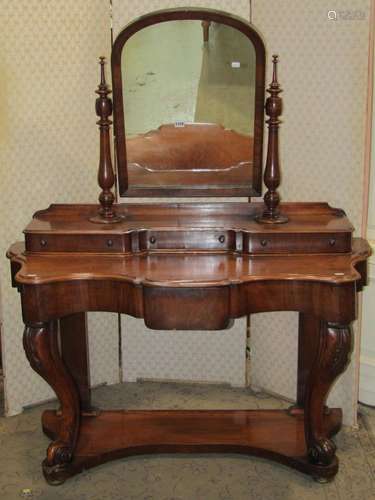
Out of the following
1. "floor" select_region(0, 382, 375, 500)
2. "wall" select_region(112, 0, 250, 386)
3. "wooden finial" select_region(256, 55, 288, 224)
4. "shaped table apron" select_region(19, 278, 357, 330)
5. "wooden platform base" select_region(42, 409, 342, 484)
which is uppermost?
"wooden finial" select_region(256, 55, 288, 224)

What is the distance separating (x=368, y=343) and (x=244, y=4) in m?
1.76

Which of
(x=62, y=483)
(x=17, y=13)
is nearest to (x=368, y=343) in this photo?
(x=62, y=483)

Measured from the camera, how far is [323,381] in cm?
275

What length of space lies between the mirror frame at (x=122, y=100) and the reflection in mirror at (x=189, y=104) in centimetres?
2

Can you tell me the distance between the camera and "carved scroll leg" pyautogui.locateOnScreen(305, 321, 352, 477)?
8.56 feet

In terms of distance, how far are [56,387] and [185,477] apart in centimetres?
68

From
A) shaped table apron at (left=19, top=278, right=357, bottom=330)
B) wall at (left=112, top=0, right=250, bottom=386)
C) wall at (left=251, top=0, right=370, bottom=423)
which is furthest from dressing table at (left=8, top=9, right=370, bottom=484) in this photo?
wall at (left=112, top=0, right=250, bottom=386)

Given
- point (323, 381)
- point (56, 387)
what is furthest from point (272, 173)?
point (56, 387)

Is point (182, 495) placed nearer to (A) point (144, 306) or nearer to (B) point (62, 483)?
(B) point (62, 483)

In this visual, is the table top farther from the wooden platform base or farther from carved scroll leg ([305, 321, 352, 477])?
the wooden platform base

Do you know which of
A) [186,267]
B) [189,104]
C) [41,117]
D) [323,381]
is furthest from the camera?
[41,117]

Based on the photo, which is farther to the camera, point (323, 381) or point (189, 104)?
point (189, 104)

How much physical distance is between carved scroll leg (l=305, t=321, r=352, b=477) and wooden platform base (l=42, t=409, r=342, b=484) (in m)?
0.07

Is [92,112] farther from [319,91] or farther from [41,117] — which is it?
[319,91]
